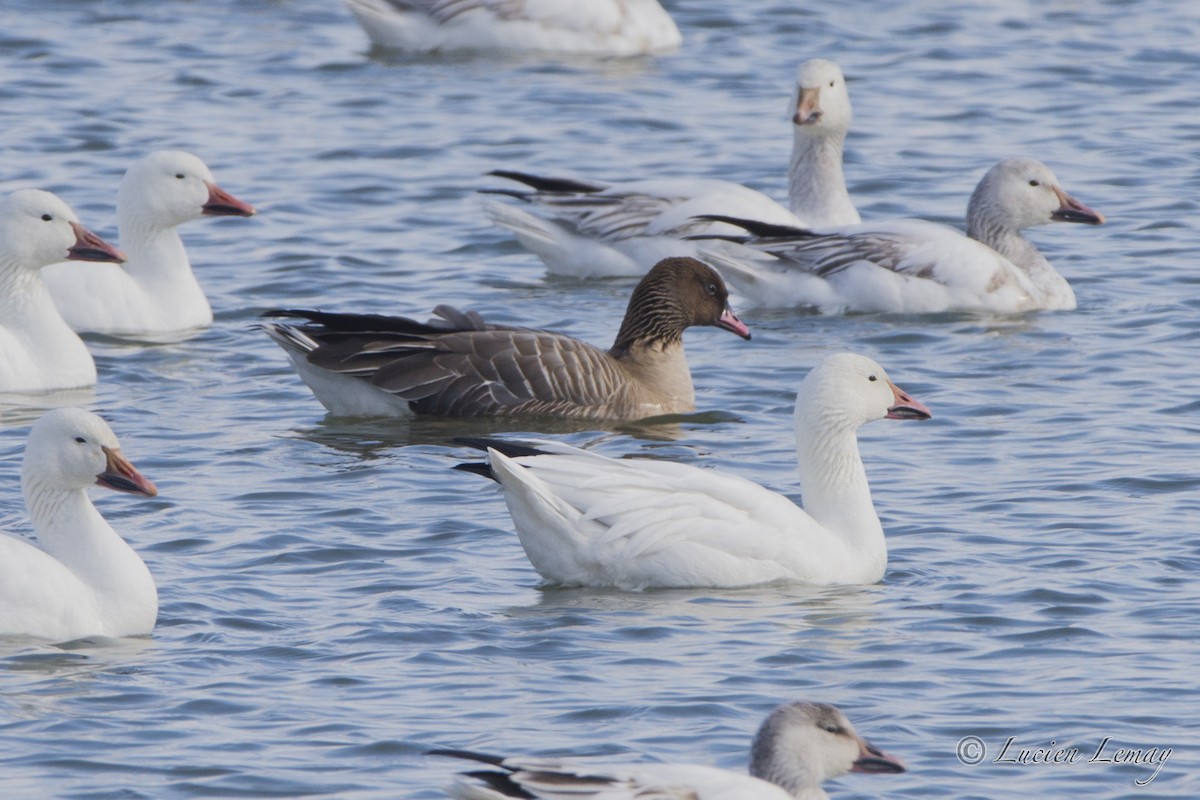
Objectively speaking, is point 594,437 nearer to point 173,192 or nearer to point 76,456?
point 173,192

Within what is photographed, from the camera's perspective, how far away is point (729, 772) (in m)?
5.50

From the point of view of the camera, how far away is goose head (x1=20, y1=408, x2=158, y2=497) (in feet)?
24.8

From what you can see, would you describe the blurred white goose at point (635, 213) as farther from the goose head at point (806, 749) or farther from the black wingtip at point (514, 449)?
the goose head at point (806, 749)

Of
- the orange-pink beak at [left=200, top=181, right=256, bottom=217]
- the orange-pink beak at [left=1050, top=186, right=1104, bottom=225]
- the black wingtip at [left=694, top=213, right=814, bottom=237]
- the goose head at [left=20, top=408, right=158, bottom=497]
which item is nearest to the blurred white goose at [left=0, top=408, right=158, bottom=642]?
the goose head at [left=20, top=408, right=158, bottom=497]

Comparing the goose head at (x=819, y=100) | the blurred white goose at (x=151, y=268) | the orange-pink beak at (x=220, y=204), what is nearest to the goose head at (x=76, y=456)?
the blurred white goose at (x=151, y=268)

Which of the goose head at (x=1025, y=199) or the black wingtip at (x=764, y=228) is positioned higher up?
the goose head at (x=1025, y=199)

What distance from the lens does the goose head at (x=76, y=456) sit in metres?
7.57

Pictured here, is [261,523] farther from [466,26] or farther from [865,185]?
[466,26]

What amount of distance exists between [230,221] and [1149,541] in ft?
25.6

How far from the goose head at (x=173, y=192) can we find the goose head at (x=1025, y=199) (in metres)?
4.18

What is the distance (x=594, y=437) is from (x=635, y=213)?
2956mm

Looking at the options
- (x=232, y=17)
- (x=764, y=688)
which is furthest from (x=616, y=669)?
(x=232, y=17)

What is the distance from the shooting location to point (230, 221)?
14.7 meters

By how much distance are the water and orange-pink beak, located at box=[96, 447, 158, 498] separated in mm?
499
